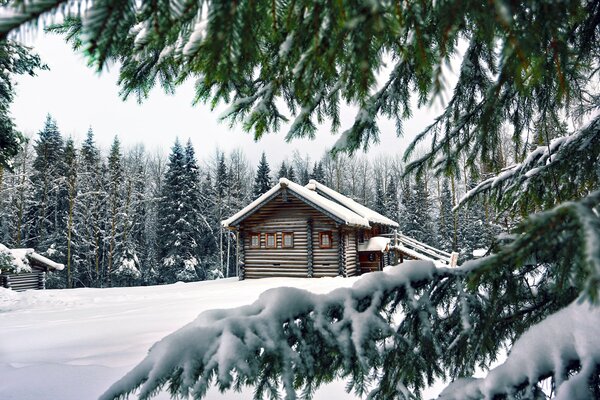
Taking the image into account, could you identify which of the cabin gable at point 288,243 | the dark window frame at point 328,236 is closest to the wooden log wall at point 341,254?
the cabin gable at point 288,243

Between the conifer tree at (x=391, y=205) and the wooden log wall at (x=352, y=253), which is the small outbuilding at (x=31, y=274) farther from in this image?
the conifer tree at (x=391, y=205)

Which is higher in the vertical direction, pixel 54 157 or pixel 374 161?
pixel 374 161

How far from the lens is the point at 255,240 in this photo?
20.3 metres

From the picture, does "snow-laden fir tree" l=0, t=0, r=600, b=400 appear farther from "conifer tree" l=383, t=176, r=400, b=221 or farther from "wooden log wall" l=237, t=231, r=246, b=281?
"conifer tree" l=383, t=176, r=400, b=221

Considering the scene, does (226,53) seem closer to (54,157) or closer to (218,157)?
(54,157)

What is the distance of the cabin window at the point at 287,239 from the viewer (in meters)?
19.6

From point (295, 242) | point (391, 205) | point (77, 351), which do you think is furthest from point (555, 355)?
point (391, 205)

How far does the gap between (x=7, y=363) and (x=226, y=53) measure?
18.8ft

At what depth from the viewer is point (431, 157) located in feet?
10.9

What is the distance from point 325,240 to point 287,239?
7.07 feet

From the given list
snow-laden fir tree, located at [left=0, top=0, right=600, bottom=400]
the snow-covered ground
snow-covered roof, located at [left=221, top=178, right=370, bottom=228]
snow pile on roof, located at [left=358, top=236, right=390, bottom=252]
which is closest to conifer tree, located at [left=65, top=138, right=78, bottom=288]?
snow-covered roof, located at [left=221, top=178, right=370, bottom=228]

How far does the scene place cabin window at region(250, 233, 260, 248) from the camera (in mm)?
20266

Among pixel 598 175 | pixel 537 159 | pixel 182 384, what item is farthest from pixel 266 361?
pixel 537 159

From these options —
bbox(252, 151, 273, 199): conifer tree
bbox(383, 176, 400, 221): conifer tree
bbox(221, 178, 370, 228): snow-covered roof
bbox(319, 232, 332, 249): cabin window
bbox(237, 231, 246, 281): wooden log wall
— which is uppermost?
bbox(252, 151, 273, 199): conifer tree
